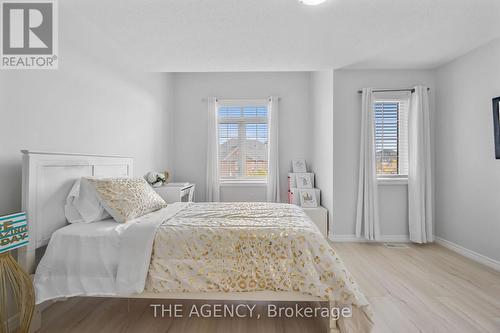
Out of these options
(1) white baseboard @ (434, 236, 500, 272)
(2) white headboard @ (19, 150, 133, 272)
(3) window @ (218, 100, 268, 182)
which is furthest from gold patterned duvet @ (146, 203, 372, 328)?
(3) window @ (218, 100, 268, 182)

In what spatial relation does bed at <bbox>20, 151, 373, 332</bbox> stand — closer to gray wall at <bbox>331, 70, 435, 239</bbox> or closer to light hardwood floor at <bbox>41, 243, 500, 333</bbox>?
light hardwood floor at <bbox>41, 243, 500, 333</bbox>

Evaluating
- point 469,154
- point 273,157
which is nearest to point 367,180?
point 469,154

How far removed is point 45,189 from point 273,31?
2447 millimetres

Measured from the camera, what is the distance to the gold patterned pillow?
6.16ft

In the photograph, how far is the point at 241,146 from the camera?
452 centimetres

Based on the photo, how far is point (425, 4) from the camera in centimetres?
200

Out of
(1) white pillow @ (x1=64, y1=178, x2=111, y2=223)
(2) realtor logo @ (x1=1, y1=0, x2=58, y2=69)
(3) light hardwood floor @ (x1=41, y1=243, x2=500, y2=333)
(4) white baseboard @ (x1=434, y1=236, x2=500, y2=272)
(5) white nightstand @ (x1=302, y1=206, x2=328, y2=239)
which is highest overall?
(2) realtor logo @ (x1=1, y1=0, x2=58, y2=69)

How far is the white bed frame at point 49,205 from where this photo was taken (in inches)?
61.8

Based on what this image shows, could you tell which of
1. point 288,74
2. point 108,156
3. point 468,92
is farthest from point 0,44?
point 468,92

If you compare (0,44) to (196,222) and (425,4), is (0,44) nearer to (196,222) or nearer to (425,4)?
(196,222)

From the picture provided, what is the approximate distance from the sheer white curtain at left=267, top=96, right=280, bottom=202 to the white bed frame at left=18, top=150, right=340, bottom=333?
269 cm

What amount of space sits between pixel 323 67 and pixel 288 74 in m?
1.14

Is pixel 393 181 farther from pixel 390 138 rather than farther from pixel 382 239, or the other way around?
pixel 382 239

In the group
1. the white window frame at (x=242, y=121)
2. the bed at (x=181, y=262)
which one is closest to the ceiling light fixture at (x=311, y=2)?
the bed at (x=181, y=262)
